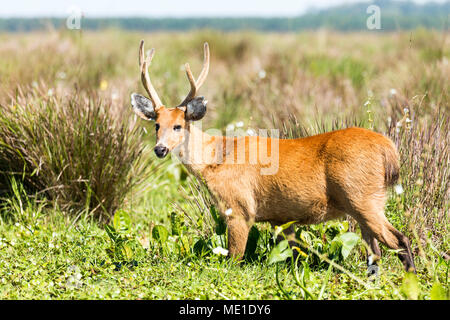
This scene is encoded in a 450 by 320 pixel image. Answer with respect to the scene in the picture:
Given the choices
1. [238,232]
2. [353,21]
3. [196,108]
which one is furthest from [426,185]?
[353,21]

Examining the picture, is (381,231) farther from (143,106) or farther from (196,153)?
(143,106)

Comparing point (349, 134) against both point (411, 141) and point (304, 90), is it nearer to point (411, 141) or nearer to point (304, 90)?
point (411, 141)

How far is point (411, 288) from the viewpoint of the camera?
3.73 m

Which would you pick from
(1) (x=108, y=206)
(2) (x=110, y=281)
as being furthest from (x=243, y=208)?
(1) (x=108, y=206)

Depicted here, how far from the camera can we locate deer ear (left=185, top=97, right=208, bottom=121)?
435 cm

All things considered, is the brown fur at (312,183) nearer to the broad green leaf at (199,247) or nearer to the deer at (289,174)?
the deer at (289,174)

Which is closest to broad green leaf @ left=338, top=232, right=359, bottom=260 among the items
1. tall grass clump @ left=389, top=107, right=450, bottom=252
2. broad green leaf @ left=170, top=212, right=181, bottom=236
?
tall grass clump @ left=389, top=107, right=450, bottom=252

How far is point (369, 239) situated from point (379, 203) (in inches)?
16.0

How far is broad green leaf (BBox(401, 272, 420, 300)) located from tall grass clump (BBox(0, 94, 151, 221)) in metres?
3.03

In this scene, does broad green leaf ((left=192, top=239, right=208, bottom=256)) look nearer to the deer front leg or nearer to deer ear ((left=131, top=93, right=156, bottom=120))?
the deer front leg

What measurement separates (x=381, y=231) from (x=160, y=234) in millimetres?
1824

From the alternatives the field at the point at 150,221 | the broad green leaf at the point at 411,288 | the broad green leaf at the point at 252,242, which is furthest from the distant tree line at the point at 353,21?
the broad green leaf at the point at 411,288

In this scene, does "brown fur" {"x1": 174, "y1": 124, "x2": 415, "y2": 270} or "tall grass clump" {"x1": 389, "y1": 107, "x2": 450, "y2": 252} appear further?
"tall grass clump" {"x1": 389, "y1": 107, "x2": 450, "y2": 252}

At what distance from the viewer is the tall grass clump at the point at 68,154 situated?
18.4ft
